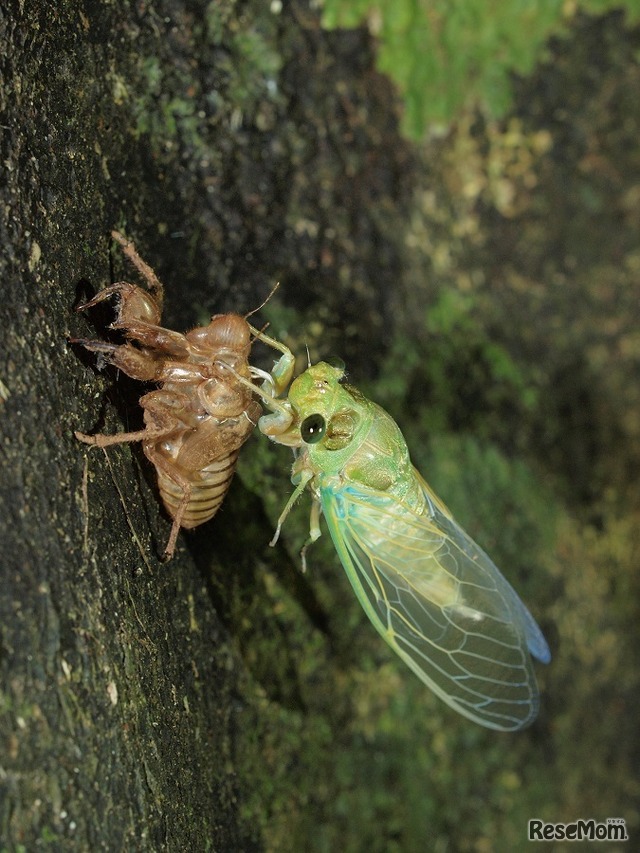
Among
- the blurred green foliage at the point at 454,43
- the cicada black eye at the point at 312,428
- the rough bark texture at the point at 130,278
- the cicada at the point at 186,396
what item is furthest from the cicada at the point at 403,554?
the blurred green foliage at the point at 454,43

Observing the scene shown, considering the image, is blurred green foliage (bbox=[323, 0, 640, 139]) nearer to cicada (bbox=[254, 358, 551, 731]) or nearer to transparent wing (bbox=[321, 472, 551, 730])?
cicada (bbox=[254, 358, 551, 731])

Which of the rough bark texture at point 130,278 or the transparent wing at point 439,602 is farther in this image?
the transparent wing at point 439,602

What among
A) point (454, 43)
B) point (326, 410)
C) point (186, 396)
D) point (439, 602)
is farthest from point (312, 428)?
point (454, 43)

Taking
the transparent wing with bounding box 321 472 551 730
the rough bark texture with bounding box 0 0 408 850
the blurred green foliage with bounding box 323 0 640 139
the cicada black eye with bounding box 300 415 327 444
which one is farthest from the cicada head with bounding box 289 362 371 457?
the blurred green foliage with bounding box 323 0 640 139

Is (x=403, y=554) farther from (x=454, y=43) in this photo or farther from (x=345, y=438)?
(x=454, y=43)

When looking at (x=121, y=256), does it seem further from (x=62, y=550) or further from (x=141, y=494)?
(x=62, y=550)

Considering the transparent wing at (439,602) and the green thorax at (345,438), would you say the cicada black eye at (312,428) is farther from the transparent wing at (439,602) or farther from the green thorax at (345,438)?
the transparent wing at (439,602)

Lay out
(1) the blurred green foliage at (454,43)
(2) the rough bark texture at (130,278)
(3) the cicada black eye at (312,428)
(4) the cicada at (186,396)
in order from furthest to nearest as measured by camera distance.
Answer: (1) the blurred green foliage at (454,43)
(3) the cicada black eye at (312,428)
(4) the cicada at (186,396)
(2) the rough bark texture at (130,278)

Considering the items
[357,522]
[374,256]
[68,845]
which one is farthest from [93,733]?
[374,256]
